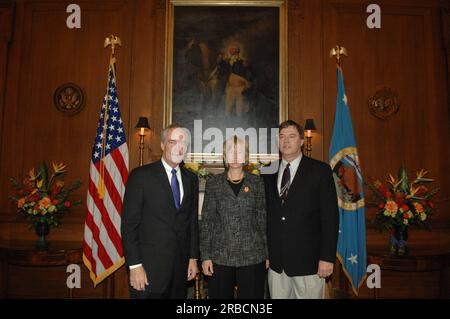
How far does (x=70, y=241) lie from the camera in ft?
15.7

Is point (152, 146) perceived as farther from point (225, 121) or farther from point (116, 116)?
point (225, 121)

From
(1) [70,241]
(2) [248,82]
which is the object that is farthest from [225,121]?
(1) [70,241]

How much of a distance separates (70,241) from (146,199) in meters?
3.18

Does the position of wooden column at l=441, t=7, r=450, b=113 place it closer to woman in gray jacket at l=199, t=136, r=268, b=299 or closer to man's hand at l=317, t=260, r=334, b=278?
man's hand at l=317, t=260, r=334, b=278

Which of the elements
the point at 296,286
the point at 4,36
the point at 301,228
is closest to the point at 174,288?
the point at 296,286

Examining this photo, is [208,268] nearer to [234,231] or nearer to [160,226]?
[234,231]

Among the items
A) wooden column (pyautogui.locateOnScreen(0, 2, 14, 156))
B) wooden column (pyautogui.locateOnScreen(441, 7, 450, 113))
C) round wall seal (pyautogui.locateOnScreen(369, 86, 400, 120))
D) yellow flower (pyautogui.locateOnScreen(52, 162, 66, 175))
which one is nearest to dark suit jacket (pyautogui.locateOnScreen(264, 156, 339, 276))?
round wall seal (pyautogui.locateOnScreen(369, 86, 400, 120))

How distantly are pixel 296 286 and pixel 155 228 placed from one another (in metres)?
1.17

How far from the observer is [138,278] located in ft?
7.19

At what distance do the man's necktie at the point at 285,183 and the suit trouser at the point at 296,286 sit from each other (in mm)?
594

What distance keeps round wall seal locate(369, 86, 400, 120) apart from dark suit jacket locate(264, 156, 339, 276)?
3066 mm

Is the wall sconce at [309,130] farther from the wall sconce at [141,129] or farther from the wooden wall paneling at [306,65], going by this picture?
the wall sconce at [141,129]

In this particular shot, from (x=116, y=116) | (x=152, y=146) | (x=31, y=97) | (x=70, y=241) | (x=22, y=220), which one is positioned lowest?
(x=70, y=241)

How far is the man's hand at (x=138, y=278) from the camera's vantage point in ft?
7.20
